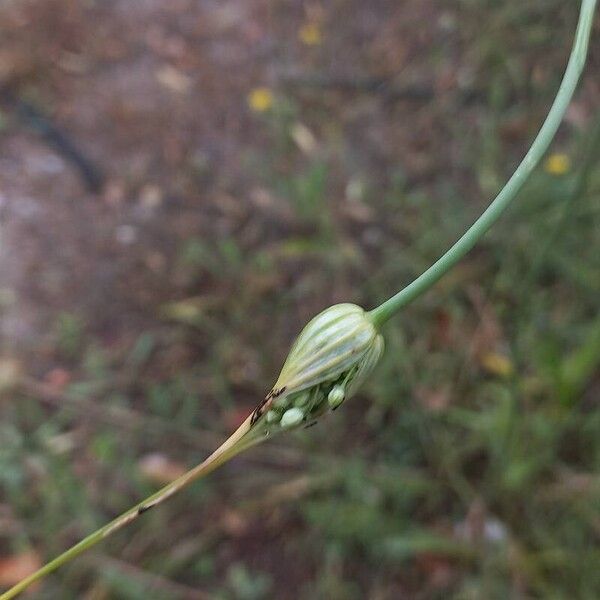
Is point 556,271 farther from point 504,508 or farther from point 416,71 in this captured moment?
point 416,71

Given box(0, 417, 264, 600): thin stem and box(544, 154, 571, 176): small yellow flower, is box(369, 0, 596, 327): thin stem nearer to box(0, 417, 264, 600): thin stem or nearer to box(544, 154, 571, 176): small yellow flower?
box(0, 417, 264, 600): thin stem

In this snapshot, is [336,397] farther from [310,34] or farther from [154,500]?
[310,34]

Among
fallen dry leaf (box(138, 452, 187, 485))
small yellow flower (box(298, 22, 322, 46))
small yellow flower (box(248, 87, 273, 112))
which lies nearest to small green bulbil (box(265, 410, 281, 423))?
fallen dry leaf (box(138, 452, 187, 485))

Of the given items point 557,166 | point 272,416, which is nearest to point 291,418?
point 272,416

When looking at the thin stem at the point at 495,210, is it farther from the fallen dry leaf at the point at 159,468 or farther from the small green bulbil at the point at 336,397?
the fallen dry leaf at the point at 159,468

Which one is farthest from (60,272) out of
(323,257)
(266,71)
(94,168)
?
(266,71)

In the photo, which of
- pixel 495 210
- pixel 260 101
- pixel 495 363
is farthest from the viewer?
pixel 260 101

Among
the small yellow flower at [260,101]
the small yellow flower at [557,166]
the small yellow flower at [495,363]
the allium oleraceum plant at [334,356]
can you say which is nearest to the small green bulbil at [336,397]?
the allium oleraceum plant at [334,356]
